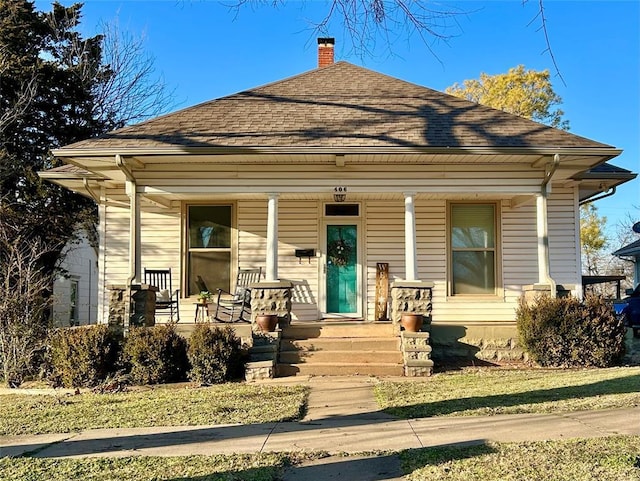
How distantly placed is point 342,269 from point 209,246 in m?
2.64

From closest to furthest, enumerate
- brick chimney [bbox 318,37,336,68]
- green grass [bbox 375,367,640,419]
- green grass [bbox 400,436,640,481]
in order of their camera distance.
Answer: green grass [bbox 400,436,640,481]
green grass [bbox 375,367,640,419]
brick chimney [bbox 318,37,336,68]

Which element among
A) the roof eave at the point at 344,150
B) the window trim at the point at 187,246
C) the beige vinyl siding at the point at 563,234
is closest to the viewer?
the roof eave at the point at 344,150

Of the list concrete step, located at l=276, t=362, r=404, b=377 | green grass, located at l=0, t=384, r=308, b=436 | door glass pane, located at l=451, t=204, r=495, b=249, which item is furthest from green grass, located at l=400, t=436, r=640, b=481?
door glass pane, located at l=451, t=204, r=495, b=249

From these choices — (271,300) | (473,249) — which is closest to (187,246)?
(271,300)

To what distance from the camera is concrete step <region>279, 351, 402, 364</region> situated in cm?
884

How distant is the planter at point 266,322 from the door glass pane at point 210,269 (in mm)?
2290

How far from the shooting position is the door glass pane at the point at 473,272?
36.7 ft

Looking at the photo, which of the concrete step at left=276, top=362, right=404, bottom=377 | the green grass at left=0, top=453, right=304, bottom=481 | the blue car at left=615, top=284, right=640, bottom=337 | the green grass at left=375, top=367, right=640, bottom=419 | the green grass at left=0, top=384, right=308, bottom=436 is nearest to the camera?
the green grass at left=0, top=453, right=304, bottom=481

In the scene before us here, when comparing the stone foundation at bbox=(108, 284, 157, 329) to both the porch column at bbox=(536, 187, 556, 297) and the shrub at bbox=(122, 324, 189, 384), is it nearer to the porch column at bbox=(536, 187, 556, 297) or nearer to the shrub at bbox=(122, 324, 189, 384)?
the shrub at bbox=(122, 324, 189, 384)

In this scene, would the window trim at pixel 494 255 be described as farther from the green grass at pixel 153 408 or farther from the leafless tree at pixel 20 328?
the leafless tree at pixel 20 328

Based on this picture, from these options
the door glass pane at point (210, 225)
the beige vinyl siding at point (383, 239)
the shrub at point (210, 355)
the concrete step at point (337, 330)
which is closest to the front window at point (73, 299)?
the door glass pane at point (210, 225)

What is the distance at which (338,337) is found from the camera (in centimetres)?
947

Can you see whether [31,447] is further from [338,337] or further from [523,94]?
[523,94]

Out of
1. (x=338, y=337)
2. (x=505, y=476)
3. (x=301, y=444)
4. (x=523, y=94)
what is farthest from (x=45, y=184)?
(x=523, y=94)
